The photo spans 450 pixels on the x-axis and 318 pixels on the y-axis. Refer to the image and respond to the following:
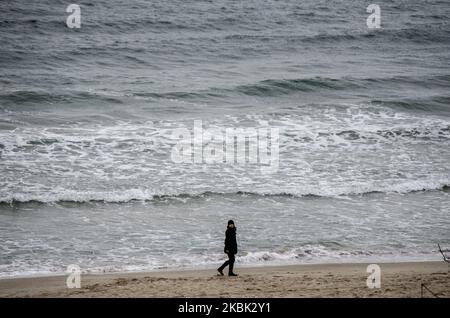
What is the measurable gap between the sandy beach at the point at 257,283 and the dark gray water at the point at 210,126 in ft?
2.50

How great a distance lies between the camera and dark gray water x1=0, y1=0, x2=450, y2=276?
1339 cm

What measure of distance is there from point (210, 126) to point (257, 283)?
39.0ft

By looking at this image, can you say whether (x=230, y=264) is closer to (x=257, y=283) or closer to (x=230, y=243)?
(x=230, y=243)

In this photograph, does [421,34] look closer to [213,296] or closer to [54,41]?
[54,41]

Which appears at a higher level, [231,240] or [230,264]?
[231,240]

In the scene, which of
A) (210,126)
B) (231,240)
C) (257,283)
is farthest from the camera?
(210,126)

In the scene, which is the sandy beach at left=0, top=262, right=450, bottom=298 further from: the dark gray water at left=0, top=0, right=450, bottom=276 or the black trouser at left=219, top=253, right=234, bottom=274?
the dark gray water at left=0, top=0, right=450, bottom=276

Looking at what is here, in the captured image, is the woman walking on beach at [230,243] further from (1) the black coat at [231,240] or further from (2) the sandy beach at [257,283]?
(2) the sandy beach at [257,283]

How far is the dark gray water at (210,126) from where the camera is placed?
13391 millimetres

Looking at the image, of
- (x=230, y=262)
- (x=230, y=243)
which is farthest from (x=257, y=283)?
(x=230, y=243)

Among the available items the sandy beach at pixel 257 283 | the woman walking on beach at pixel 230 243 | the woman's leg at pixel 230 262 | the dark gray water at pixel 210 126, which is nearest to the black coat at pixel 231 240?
the woman walking on beach at pixel 230 243

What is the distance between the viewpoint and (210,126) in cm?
2162

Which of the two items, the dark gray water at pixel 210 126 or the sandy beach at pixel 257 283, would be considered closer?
the sandy beach at pixel 257 283
